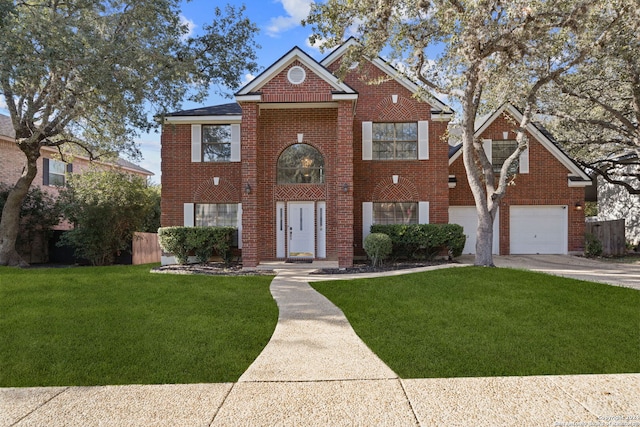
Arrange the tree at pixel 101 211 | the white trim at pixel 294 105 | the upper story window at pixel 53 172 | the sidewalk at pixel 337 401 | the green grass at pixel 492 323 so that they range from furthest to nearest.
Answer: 1. the upper story window at pixel 53 172
2. the tree at pixel 101 211
3. the white trim at pixel 294 105
4. the green grass at pixel 492 323
5. the sidewalk at pixel 337 401

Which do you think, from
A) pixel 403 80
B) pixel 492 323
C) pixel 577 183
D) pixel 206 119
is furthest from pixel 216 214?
pixel 577 183

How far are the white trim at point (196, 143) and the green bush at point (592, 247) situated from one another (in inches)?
613

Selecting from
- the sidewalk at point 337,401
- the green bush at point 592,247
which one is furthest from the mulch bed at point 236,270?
the green bush at point 592,247

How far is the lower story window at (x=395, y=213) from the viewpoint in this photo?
46.3 ft

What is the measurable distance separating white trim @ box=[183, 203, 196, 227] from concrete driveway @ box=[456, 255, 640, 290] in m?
9.80

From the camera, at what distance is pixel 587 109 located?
15617 millimetres

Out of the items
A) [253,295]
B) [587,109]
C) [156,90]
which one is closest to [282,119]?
[156,90]

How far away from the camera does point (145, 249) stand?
59.1 feet

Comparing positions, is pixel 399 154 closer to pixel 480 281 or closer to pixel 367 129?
pixel 367 129

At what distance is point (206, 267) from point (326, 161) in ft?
17.5

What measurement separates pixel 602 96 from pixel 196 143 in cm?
1541

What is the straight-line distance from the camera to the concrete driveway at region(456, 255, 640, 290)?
9.40m

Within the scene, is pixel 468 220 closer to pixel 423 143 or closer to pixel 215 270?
pixel 423 143

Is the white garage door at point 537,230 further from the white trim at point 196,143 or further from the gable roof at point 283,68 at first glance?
the white trim at point 196,143
